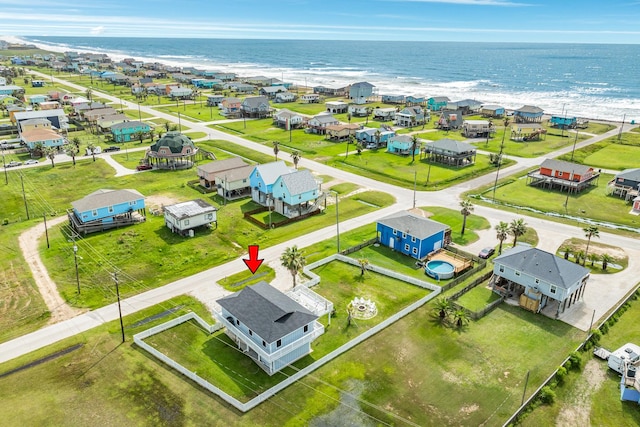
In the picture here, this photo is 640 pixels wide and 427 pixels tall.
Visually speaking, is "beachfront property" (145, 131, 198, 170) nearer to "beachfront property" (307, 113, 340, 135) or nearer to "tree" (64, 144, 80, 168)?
"tree" (64, 144, 80, 168)

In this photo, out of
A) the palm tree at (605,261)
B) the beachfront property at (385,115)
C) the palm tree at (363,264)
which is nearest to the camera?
the palm tree at (363,264)

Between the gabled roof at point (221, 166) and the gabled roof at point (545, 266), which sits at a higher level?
the gabled roof at point (221, 166)

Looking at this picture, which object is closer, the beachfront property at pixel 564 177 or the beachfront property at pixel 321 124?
the beachfront property at pixel 564 177

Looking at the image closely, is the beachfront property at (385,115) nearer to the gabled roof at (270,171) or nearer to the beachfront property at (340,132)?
the beachfront property at (340,132)

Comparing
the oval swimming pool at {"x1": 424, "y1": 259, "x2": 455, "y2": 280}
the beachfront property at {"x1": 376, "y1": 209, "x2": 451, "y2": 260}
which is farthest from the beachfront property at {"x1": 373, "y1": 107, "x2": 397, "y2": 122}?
the oval swimming pool at {"x1": 424, "y1": 259, "x2": 455, "y2": 280}

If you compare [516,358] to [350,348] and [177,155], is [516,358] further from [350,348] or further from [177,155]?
[177,155]

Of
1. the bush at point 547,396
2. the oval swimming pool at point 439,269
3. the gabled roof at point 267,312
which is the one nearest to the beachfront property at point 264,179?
the oval swimming pool at point 439,269

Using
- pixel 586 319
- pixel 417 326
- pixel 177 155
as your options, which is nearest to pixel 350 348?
pixel 417 326
